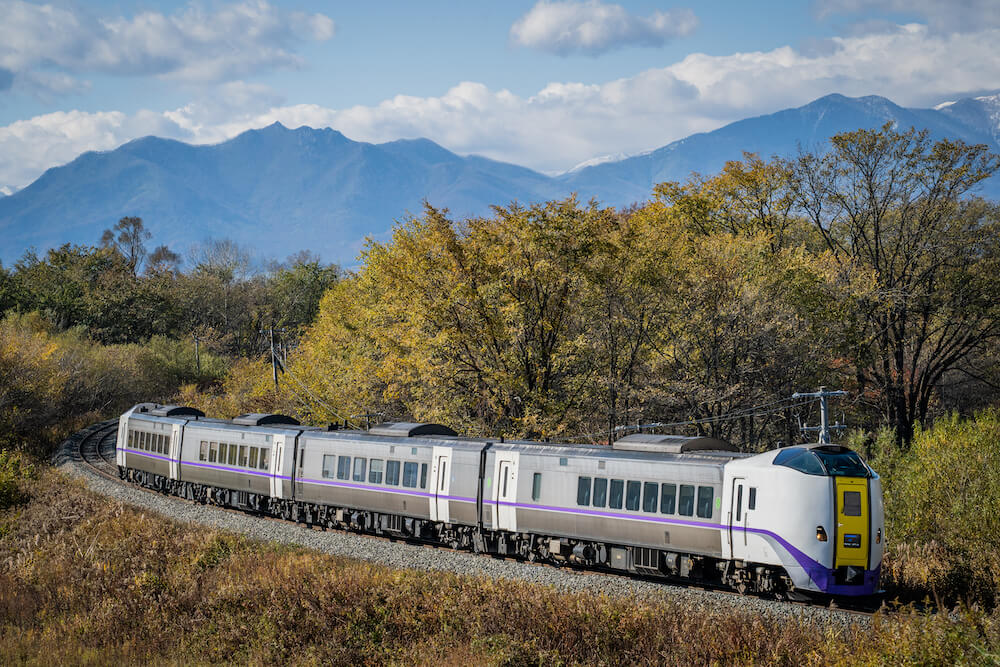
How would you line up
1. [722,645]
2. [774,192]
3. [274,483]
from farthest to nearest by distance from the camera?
[774,192] → [274,483] → [722,645]

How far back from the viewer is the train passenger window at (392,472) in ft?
76.6

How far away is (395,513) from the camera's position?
76.7 feet

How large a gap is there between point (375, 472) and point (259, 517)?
21.7 feet

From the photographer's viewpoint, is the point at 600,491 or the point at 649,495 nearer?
the point at 649,495

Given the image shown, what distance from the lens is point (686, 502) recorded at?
17.5 m

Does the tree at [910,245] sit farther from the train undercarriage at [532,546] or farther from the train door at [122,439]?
the train door at [122,439]

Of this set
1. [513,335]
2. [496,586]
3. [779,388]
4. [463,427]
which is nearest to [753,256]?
[779,388]

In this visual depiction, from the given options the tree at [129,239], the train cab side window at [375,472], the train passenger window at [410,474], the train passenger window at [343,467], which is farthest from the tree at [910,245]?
the tree at [129,239]

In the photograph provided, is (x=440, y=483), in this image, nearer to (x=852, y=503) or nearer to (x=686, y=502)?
(x=686, y=502)

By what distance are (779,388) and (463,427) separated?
1398 cm

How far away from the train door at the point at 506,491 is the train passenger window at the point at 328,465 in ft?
21.2

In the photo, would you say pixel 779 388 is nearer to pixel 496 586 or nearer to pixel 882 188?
pixel 882 188

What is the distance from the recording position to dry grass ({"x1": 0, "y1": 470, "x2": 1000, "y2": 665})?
12320 millimetres

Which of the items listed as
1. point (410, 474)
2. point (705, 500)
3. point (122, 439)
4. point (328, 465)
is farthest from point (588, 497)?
point (122, 439)
